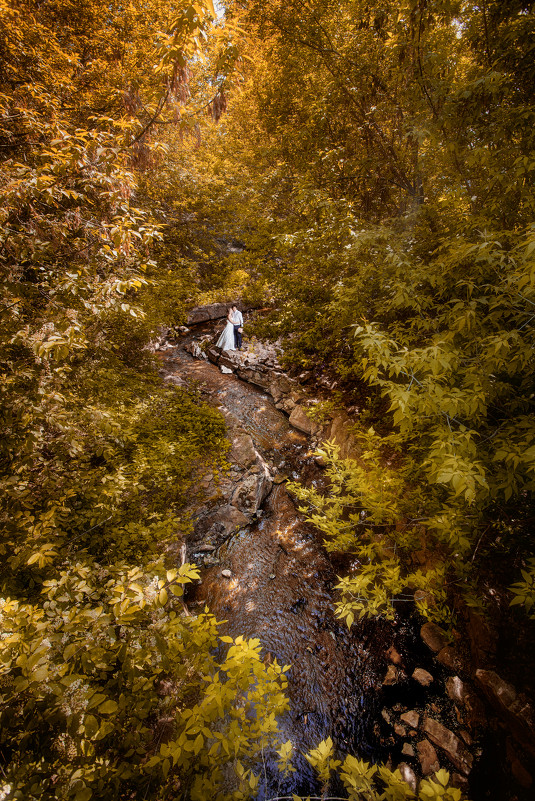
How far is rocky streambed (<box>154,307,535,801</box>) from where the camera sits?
272cm

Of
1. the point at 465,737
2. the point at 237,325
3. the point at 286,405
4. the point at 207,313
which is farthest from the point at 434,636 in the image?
the point at 207,313

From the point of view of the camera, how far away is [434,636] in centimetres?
354

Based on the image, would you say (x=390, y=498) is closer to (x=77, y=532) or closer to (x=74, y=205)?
(x=77, y=532)

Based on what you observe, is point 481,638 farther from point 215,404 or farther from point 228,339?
→ point 228,339

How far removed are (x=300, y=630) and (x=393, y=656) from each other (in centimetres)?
114

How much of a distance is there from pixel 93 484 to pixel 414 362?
4.18 m

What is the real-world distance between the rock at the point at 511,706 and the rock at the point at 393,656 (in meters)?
0.82

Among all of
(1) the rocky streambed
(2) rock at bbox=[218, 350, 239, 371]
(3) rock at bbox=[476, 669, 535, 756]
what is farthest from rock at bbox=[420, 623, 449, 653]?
(2) rock at bbox=[218, 350, 239, 371]

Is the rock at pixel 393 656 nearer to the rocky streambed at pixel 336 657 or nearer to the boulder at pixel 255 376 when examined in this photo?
the rocky streambed at pixel 336 657

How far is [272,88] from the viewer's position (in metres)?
11.7

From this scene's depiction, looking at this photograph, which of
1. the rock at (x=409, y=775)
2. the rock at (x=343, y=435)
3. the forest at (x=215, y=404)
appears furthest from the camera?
the rock at (x=343, y=435)

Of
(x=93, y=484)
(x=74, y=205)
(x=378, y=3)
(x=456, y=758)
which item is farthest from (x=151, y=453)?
(x=378, y=3)

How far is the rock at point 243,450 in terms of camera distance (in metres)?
6.26

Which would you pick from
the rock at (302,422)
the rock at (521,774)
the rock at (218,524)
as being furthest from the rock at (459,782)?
the rock at (302,422)
